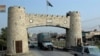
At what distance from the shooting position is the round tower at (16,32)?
39438 millimetres

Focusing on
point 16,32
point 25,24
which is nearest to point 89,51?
point 16,32

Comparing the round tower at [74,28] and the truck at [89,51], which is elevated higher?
the round tower at [74,28]

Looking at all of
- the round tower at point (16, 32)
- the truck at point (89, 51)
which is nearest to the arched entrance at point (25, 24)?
the round tower at point (16, 32)

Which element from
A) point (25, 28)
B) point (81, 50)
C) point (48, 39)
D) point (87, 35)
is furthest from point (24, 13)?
point (87, 35)

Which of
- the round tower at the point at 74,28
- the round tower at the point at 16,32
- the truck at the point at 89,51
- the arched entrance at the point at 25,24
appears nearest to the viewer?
the truck at the point at 89,51

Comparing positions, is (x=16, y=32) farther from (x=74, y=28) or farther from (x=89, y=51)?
(x=89, y=51)

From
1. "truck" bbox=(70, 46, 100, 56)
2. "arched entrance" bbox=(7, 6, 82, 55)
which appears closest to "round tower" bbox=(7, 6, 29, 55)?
"arched entrance" bbox=(7, 6, 82, 55)

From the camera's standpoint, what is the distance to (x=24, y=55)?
37.1m

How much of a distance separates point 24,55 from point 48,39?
423 inches

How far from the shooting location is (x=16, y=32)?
39.6 m

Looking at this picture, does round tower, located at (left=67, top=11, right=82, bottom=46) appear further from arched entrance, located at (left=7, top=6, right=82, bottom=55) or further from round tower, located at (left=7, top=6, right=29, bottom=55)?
round tower, located at (left=7, top=6, right=29, bottom=55)

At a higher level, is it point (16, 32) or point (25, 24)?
point (25, 24)

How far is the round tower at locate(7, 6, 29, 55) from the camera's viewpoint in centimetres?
3944

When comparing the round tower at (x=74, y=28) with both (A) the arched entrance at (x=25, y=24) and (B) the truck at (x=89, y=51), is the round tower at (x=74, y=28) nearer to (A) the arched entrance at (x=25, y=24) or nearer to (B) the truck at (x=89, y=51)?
(A) the arched entrance at (x=25, y=24)
